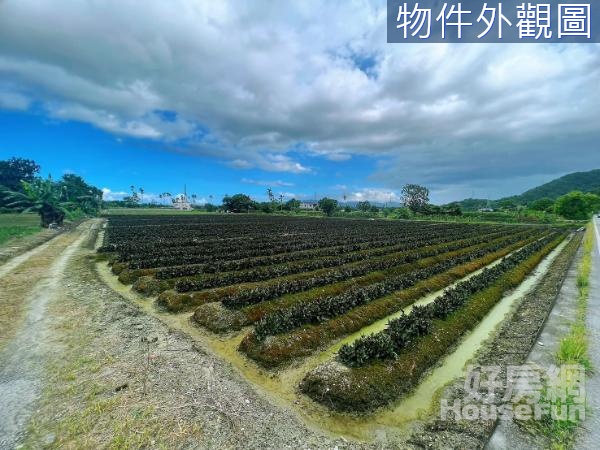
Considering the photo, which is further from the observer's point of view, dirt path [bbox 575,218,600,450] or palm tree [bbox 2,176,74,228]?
palm tree [bbox 2,176,74,228]

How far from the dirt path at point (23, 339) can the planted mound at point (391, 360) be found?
5777mm

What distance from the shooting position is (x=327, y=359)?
28.7 ft

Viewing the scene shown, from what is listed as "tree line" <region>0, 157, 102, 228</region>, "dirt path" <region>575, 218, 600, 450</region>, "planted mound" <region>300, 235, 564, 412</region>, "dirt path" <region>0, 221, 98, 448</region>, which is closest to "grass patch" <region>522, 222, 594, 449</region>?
"dirt path" <region>575, 218, 600, 450</region>

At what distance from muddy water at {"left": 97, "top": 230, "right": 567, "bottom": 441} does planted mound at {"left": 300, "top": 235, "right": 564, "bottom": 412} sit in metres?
0.21

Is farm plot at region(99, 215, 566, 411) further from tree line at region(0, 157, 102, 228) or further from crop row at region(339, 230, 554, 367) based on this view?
tree line at region(0, 157, 102, 228)

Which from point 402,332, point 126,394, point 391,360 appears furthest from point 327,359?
point 126,394

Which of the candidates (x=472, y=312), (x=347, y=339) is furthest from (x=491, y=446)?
(x=472, y=312)

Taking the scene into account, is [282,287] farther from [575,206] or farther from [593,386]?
[575,206]

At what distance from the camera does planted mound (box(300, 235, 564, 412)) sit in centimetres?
672

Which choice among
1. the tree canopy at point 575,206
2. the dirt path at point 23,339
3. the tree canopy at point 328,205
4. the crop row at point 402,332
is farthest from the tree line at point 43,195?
the tree canopy at point 575,206

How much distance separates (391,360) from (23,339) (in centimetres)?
1091

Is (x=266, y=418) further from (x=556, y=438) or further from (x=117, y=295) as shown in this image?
(x=117, y=295)

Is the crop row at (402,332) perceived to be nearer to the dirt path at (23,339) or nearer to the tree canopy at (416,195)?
the dirt path at (23,339)

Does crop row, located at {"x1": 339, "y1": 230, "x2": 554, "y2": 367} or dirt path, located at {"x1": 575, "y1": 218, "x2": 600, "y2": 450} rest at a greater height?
crop row, located at {"x1": 339, "y1": 230, "x2": 554, "y2": 367}
